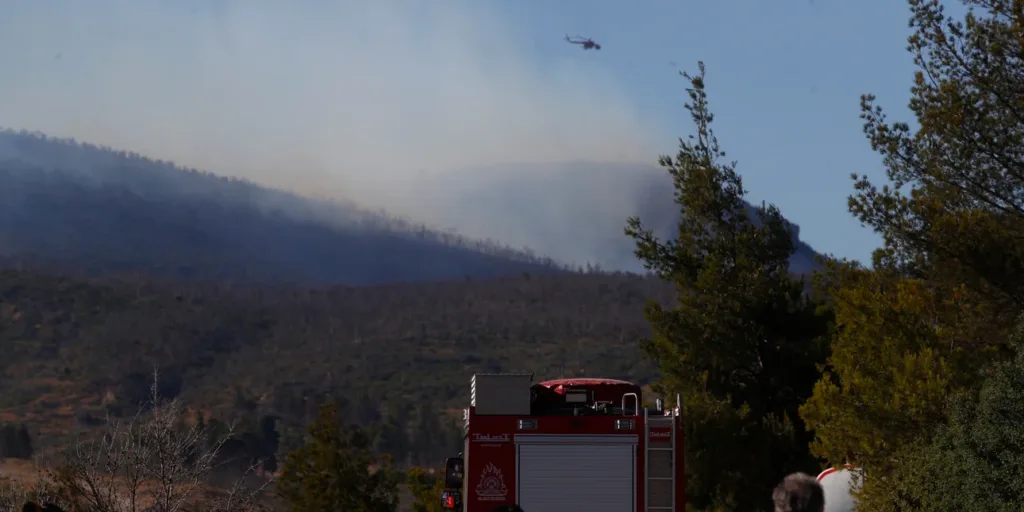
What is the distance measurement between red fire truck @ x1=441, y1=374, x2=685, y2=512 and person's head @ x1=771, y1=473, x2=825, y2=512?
6007 millimetres

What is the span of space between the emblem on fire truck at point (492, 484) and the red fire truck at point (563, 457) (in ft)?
0.04

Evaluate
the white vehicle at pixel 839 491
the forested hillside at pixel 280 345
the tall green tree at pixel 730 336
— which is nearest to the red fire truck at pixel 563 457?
the white vehicle at pixel 839 491

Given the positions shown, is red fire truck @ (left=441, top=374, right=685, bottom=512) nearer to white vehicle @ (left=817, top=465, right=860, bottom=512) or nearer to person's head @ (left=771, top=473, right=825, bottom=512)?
white vehicle @ (left=817, top=465, right=860, bottom=512)

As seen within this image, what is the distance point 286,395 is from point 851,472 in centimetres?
11456

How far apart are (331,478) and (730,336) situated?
1397cm

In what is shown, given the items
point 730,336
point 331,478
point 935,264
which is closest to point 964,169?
point 935,264

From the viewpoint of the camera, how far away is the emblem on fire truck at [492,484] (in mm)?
15633

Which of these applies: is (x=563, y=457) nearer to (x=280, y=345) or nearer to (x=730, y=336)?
(x=730, y=336)

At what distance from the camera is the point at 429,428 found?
110938 mm

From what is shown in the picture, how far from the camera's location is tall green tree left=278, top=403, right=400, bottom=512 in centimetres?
3725

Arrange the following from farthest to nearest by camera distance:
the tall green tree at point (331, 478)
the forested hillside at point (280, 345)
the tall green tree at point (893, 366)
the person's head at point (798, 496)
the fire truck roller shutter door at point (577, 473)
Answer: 1. the forested hillside at point (280, 345)
2. the tall green tree at point (331, 478)
3. the tall green tree at point (893, 366)
4. the fire truck roller shutter door at point (577, 473)
5. the person's head at point (798, 496)

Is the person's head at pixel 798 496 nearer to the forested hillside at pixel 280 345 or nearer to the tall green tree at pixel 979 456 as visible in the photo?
the tall green tree at pixel 979 456

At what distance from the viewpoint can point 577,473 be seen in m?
15.5

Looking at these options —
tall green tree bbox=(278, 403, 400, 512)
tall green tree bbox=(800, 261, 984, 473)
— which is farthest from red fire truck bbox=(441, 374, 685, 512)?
tall green tree bbox=(278, 403, 400, 512)
